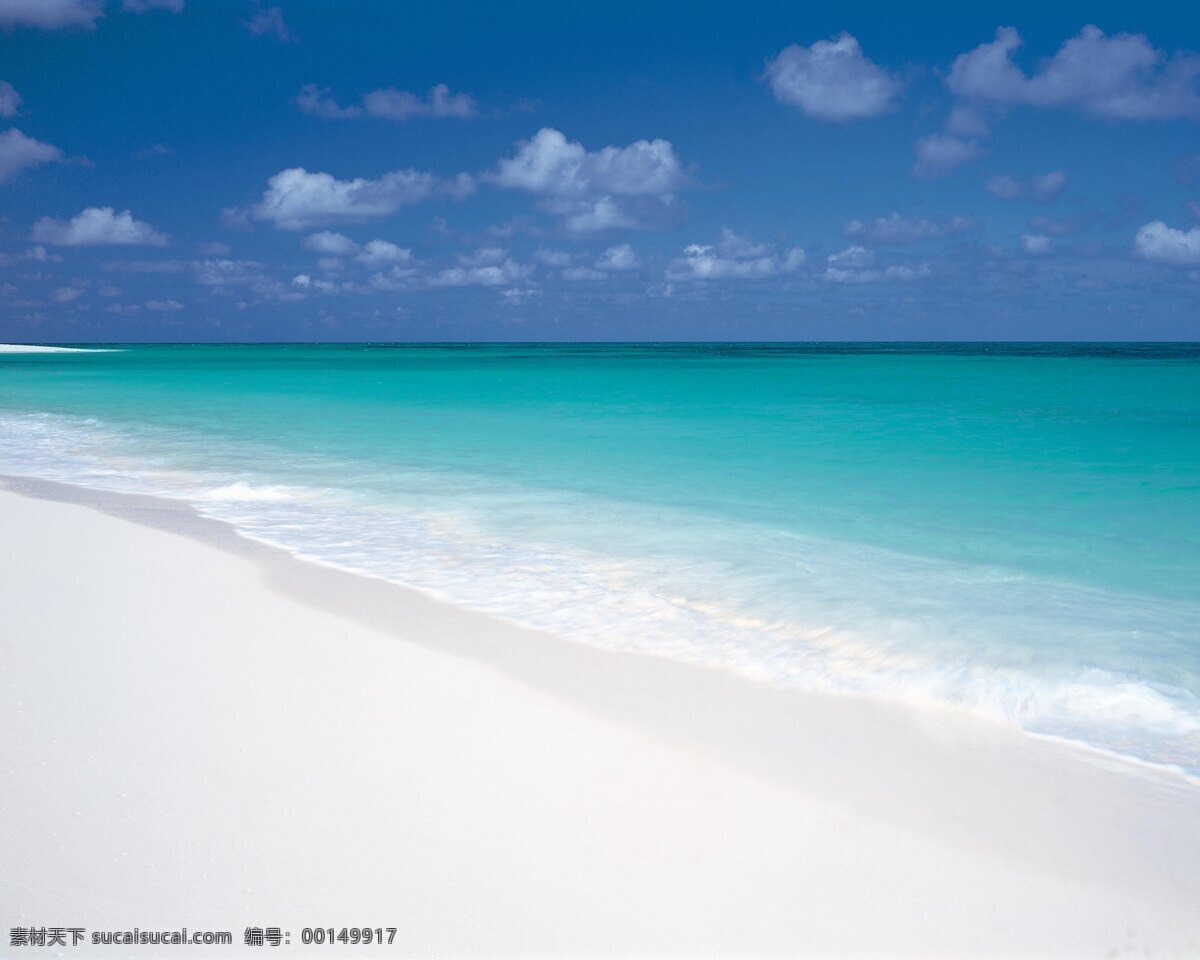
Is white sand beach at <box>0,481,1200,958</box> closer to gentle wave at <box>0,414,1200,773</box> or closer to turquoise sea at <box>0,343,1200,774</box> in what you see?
gentle wave at <box>0,414,1200,773</box>

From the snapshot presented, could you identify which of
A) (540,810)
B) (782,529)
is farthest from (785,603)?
(540,810)

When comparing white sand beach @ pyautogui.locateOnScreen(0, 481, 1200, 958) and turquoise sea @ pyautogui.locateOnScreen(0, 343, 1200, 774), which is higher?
turquoise sea @ pyautogui.locateOnScreen(0, 343, 1200, 774)

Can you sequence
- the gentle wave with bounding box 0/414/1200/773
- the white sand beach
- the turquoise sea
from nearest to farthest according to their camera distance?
the white sand beach → the gentle wave with bounding box 0/414/1200/773 → the turquoise sea

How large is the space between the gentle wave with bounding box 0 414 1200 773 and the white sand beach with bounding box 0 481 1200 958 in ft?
1.20

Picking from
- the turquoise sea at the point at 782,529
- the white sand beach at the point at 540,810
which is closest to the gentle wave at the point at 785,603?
the turquoise sea at the point at 782,529

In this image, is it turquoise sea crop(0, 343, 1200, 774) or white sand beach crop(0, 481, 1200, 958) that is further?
turquoise sea crop(0, 343, 1200, 774)

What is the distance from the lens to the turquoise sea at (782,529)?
424 centimetres

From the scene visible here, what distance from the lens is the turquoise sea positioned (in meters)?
4.24

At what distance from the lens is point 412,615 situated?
15.0 ft

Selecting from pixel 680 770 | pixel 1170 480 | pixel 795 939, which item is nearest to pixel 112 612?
pixel 680 770

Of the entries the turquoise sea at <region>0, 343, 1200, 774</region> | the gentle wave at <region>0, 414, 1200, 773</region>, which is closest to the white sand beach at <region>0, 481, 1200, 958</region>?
the gentle wave at <region>0, 414, 1200, 773</region>

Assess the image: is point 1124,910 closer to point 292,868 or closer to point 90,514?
point 292,868

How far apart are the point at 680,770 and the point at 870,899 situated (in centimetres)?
78

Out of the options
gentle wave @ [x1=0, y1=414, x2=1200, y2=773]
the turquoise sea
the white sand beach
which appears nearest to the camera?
the white sand beach
